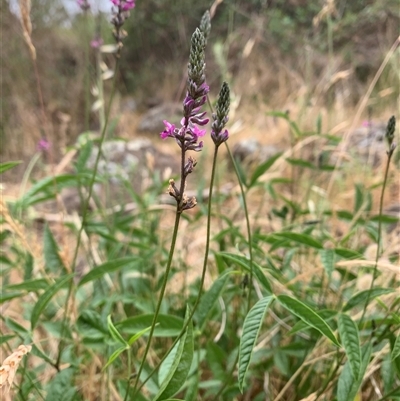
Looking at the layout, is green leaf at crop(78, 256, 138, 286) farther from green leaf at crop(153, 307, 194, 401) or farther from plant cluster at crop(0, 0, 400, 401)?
green leaf at crop(153, 307, 194, 401)

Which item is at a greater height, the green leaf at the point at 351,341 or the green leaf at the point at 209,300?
the green leaf at the point at 209,300

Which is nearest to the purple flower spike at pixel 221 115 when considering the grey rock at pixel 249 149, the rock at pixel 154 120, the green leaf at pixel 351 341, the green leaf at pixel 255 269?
the green leaf at pixel 255 269

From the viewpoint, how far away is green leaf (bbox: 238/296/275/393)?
1.70ft

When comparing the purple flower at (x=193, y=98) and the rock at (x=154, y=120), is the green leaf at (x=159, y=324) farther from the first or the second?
the rock at (x=154, y=120)

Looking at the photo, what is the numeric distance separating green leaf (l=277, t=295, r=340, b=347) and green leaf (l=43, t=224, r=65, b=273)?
0.49m

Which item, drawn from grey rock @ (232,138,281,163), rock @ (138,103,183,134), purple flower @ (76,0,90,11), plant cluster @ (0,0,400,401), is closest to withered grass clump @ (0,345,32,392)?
plant cluster @ (0,0,400,401)

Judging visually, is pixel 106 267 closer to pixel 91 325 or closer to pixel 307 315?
pixel 91 325

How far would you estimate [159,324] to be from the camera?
74cm

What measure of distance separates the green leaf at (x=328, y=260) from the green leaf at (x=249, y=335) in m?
0.19

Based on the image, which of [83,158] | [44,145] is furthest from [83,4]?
[44,145]

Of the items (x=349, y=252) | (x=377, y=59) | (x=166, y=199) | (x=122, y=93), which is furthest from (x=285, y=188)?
(x=122, y=93)

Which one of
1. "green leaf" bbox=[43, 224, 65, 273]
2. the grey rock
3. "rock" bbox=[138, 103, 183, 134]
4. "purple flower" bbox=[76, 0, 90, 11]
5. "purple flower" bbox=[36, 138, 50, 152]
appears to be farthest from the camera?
"rock" bbox=[138, 103, 183, 134]

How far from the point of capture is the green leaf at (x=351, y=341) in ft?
1.93

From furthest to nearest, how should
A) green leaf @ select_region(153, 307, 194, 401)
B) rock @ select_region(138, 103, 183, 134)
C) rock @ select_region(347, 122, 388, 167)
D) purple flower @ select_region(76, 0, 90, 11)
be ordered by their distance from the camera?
1. rock @ select_region(138, 103, 183, 134)
2. rock @ select_region(347, 122, 388, 167)
3. purple flower @ select_region(76, 0, 90, 11)
4. green leaf @ select_region(153, 307, 194, 401)
